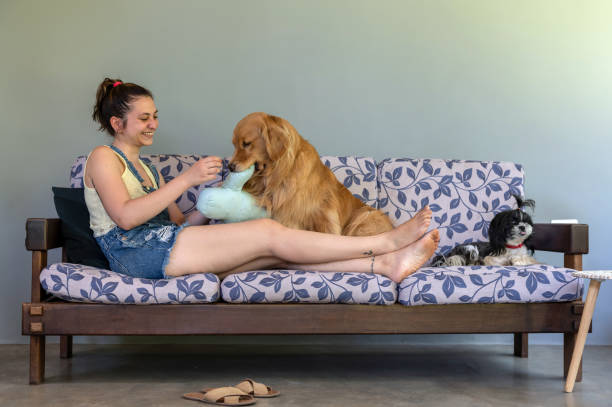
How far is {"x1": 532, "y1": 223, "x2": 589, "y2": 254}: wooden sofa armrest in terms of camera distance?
2.47 meters

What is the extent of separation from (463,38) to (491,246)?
4.61 ft

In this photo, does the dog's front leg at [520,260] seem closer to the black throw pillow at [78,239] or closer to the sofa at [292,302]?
the sofa at [292,302]

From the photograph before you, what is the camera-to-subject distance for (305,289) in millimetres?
2211

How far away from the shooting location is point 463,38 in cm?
353

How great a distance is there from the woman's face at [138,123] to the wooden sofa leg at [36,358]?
0.89 meters

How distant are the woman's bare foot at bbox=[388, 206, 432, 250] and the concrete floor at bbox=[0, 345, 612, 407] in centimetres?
58

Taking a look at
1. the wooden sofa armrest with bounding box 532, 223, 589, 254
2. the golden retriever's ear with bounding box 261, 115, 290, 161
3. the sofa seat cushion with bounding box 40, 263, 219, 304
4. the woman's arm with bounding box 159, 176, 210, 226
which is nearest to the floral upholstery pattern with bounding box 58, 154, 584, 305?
the sofa seat cushion with bounding box 40, 263, 219, 304

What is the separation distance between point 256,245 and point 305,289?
255 mm

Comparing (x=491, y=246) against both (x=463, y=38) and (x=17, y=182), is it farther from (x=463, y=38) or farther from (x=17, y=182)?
(x=17, y=182)

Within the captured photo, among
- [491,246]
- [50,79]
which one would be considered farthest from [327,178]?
[50,79]

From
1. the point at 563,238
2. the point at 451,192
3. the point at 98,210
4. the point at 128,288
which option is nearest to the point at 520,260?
the point at 563,238

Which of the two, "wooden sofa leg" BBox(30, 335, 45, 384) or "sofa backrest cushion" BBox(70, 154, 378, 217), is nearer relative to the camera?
"wooden sofa leg" BBox(30, 335, 45, 384)

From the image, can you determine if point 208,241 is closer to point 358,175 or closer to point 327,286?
point 327,286

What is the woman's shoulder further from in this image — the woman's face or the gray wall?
the gray wall
